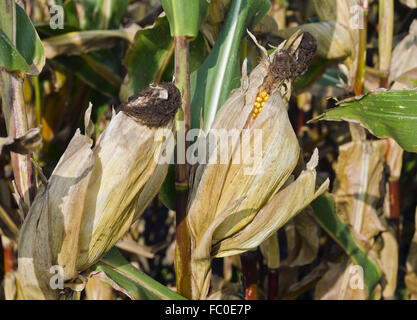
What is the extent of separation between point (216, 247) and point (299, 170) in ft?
0.64

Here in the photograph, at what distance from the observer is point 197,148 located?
81 cm

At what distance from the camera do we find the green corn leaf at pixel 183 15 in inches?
29.6

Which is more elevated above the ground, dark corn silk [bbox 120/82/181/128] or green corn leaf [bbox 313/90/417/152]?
dark corn silk [bbox 120/82/181/128]

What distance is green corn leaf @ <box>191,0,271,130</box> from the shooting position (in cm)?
90

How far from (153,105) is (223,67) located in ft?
0.95

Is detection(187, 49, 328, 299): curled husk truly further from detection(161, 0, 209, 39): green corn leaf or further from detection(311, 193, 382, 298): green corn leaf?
detection(311, 193, 382, 298): green corn leaf

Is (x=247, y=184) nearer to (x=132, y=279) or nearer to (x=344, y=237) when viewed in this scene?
(x=132, y=279)

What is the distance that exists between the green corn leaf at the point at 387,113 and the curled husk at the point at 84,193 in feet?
1.23

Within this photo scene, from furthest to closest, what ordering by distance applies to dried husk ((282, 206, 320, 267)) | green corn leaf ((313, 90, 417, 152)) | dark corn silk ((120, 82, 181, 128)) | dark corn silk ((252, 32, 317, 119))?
dried husk ((282, 206, 320, 267)), green corn leaf ((313, 90, 417, 152)), dark corn silk ((252, 32, 317, 119)), dark corn silk ((120, 82, 181, 128))

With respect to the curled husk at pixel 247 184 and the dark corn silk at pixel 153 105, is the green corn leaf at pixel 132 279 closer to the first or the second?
the curled husk at pixel 247 184

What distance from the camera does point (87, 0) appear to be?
128 cm

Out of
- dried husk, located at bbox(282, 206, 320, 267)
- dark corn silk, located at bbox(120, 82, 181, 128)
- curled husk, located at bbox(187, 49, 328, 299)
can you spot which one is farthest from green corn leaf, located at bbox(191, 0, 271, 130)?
dried husk, located at bbox(282, 206, 320, 267)

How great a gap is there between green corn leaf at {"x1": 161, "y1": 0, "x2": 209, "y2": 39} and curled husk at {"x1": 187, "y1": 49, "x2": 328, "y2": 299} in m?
0.11

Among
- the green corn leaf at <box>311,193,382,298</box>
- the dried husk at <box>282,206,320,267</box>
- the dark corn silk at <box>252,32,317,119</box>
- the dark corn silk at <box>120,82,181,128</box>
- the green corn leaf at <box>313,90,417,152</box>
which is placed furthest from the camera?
the dried husk at <box>282,206,320,267</box>
